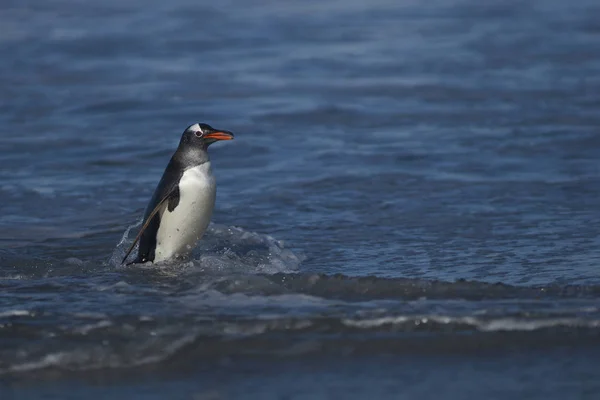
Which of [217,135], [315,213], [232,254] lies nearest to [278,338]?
[232,254]

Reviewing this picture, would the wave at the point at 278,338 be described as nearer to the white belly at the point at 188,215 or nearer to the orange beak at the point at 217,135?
the white belly at the point at 188,215

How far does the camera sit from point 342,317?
19.3 feet

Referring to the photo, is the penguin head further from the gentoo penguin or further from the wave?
the wave

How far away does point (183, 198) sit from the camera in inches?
300

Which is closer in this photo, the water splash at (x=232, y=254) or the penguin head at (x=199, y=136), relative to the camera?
the water splash at (x=232, y=254)

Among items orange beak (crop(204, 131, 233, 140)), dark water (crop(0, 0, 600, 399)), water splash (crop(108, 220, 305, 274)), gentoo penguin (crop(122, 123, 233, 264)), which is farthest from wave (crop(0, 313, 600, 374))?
orange beak (crop(204, 131, 233, 140))

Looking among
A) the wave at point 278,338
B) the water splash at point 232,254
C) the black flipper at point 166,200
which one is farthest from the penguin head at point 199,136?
the wave at point 278,338

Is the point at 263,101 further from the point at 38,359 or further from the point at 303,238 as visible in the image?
the point at 38,359

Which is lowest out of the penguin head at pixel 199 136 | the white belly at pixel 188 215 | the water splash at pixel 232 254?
the water splash at pixel 232 254

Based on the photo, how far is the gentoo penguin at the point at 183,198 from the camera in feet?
25.0

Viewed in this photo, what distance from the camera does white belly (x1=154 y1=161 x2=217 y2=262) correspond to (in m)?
7.63

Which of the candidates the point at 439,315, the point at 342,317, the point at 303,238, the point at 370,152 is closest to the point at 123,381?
the point at 342,317

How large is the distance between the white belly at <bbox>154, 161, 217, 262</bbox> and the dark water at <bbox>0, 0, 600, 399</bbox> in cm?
28

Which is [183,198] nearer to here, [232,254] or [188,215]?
[188,215]
